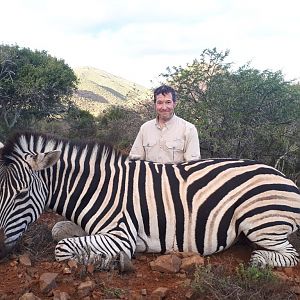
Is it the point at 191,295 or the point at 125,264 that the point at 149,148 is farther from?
the point at 191,295

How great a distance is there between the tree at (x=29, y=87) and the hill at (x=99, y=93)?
145cm

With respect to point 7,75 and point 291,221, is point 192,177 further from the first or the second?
point 7,75

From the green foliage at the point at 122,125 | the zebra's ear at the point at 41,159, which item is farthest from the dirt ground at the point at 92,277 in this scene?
the green foliage at the point at 122,125

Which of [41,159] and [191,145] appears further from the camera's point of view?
[191,145]

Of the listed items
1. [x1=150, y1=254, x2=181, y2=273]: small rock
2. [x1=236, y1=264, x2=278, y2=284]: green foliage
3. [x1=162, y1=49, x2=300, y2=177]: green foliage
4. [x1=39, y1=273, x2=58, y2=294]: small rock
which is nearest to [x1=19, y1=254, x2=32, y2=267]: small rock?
[x1=39, y1=273, x2=58, y2=294]: small rock

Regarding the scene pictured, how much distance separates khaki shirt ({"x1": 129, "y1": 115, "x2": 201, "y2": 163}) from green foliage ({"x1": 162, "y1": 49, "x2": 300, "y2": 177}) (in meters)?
2.30

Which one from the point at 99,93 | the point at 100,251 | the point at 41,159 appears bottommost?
the point at 100,251

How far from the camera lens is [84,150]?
155 inches

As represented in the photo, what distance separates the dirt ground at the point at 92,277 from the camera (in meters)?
2.87

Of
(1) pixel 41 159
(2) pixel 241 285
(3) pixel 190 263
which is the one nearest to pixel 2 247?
(1) pixel 41 159

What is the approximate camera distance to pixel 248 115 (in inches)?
296

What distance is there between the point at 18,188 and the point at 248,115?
16.8 feet

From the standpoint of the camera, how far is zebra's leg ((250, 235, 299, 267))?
369 centimetres

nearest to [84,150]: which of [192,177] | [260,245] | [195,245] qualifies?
[192,177]
